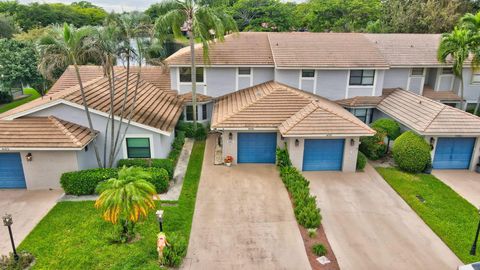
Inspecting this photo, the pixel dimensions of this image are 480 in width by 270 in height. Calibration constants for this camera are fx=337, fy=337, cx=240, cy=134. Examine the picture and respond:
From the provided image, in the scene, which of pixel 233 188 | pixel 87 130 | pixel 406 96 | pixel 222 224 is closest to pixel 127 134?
pixel 87 130

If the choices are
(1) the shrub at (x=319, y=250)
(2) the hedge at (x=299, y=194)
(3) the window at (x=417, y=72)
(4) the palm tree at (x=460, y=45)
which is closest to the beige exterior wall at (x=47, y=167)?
(2) the hedge at (x=299, y=194)

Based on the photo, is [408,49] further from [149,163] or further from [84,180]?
[84,180]

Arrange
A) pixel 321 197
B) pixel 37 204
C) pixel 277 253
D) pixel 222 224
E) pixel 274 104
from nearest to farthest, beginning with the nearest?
pixel 277 253, pixel 222 224, pixel 37 204, pixel 321 197, pixel 274 104

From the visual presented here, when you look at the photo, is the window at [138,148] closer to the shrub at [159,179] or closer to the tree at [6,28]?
the shrub at [159,179]

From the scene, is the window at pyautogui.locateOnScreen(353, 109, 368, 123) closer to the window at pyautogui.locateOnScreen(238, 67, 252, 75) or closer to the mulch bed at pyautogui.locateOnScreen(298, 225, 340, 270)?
the window at pyautogui.locateOnScreen(238, 67, 252, 75)

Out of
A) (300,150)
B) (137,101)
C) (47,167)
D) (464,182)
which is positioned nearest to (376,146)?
(464,182)

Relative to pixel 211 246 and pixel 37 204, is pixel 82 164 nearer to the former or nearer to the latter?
pixel 37 204
